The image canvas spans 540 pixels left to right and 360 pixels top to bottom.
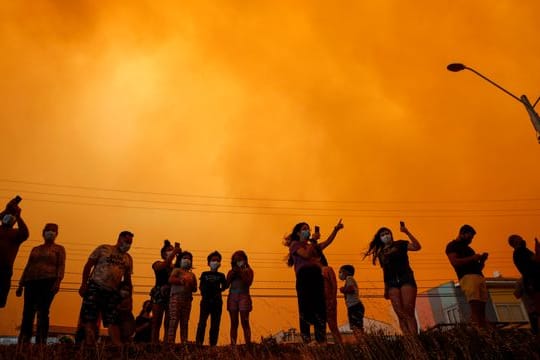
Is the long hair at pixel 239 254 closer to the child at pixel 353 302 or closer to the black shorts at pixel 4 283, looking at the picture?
the child at pixel 353 302

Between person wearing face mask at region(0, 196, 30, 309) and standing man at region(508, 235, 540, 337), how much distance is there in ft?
29.1

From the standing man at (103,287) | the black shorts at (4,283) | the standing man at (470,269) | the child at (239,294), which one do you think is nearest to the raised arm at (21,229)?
the black shorts at (4,283)

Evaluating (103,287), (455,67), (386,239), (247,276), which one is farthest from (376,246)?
(455,67)

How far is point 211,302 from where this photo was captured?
8516mm

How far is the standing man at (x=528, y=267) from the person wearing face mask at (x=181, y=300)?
5.99 metres

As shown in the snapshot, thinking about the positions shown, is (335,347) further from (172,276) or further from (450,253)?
(172,276)

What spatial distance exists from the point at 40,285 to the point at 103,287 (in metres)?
1.57

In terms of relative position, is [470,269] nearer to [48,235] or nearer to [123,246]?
[123,246]

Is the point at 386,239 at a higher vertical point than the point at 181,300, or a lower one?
higher

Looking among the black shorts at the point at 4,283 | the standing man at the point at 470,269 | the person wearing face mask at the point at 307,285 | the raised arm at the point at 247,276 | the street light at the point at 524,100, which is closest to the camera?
the person wearing face mask at the point at 307,285

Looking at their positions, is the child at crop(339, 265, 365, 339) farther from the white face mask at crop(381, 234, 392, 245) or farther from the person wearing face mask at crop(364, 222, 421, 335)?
the white face mask at crop(381, 234, 392, 245)

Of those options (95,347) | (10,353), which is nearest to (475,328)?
(95,347)

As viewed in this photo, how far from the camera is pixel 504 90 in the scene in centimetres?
1417

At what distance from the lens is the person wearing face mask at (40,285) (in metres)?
7.31
